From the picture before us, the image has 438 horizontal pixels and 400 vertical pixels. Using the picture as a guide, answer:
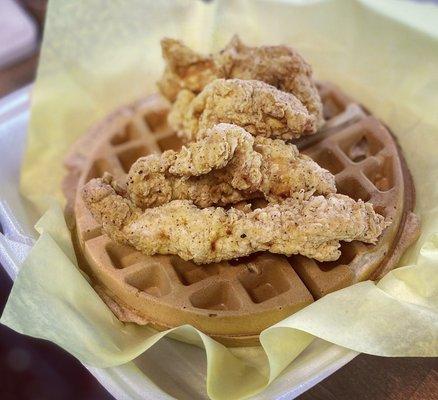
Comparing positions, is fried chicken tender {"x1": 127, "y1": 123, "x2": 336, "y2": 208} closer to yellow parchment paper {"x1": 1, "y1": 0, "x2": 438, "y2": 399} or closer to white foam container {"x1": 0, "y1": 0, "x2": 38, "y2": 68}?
yellow parchment paper {"x1": 1, "y1": 0, "x2": 438, "y2": 399}

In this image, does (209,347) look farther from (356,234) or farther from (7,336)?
(7,336)

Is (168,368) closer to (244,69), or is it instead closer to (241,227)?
(241,227)

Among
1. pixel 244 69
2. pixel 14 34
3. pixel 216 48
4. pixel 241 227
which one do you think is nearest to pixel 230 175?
pixel 241 227

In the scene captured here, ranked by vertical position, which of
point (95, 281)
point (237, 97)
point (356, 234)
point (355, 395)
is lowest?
point (355, 395)

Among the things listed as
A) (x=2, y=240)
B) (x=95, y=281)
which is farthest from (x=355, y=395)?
(x=2, y=240)

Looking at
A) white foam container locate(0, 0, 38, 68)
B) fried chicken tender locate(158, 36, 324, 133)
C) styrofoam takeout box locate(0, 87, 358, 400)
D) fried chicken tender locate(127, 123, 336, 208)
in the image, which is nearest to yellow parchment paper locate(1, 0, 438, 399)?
styrofoam takeout box locate(0, 87, 358, 400)

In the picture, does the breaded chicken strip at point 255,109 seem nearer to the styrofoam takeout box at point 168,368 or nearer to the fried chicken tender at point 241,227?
the fried chicken tender at point 241,227

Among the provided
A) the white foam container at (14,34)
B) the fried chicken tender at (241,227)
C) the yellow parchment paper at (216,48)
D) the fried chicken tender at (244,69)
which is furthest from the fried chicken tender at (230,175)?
the white foam container at (14,34)
